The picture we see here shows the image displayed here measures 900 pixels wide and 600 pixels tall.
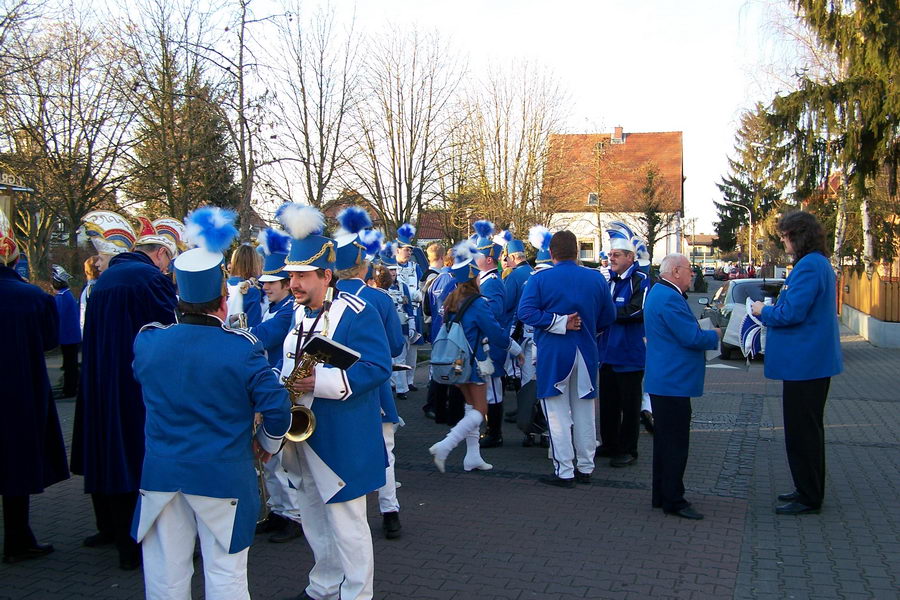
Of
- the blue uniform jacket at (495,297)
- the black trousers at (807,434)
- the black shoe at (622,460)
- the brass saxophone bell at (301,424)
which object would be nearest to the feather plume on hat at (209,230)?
the brass saxophone bell at (301,424)

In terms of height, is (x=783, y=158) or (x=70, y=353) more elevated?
(x=783, y=158)

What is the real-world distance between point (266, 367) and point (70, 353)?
9.81 metres

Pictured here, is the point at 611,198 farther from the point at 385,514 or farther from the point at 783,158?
the point at 385,514

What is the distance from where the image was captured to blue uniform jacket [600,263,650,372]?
7203mm

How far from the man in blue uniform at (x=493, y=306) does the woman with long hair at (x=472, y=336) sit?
0.41m

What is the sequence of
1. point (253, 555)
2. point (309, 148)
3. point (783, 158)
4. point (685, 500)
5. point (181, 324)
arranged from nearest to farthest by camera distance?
point (181, 324) < point (253, 555) < point (685, 500) < point (309, 148) < point (783, 158)

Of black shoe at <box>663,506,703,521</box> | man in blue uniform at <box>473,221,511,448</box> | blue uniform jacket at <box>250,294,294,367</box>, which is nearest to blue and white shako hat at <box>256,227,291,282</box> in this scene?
blue uniform jacket at <box>250,294,294,367</box>

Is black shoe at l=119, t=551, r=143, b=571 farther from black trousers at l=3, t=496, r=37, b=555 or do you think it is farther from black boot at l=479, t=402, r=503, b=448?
black boot at l=479, t=402, r=503, b=448

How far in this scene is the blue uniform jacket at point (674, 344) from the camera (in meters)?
5.49

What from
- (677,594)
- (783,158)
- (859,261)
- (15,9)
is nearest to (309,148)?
(15,9)

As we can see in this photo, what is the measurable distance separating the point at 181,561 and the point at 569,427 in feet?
12.4

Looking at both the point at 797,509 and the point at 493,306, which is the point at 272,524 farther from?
the point at 797,509

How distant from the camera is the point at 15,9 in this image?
40.1 feet

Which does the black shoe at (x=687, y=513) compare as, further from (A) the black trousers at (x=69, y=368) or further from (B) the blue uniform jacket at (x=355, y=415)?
(A) the black trousers at (x=69, y=368)
